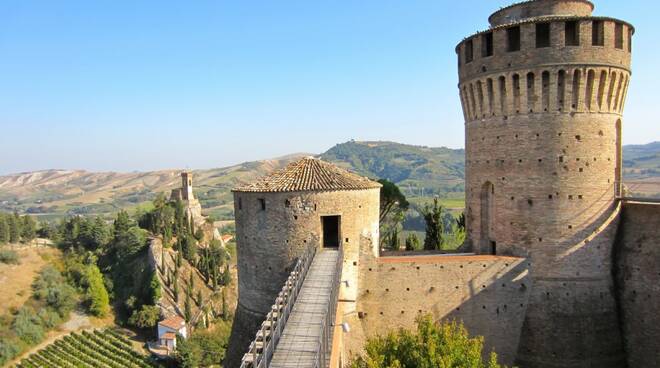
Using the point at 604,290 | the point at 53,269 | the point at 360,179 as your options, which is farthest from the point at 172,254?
the point at 604,290

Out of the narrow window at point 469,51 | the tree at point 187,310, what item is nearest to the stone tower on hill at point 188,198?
the tree at point 187,310

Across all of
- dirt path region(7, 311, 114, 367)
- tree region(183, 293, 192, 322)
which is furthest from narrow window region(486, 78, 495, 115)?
dirt path region(7, 311, 114, 367)

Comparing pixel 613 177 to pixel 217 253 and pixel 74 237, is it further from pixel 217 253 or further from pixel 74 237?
pixel 74 237

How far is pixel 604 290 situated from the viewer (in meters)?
17.0

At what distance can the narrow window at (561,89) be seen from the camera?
53.3 feet

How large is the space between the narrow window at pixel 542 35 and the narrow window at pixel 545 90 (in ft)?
3.76

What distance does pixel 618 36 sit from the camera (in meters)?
16.7

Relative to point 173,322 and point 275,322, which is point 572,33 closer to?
point 275,322

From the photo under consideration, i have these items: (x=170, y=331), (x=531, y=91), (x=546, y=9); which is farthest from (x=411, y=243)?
(x=170, y=331)

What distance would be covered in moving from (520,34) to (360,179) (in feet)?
27.2

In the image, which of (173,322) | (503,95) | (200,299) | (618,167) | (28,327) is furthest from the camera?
(200,299)

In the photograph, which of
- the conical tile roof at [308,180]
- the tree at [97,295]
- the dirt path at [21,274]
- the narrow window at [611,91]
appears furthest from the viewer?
the tree at [97,295]

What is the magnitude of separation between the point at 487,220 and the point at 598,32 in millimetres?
8388

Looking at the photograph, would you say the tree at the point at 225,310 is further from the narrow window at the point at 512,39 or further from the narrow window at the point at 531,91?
the narrow window at the point at 512,39
